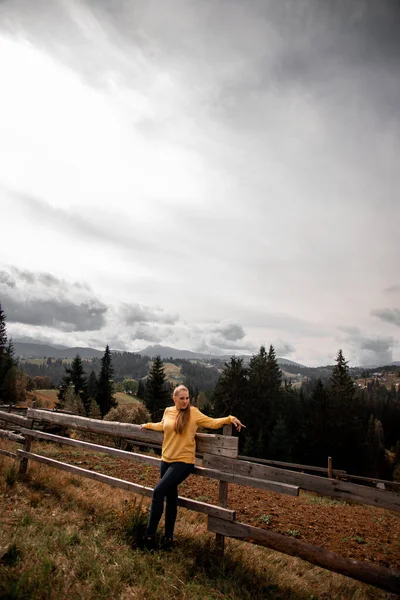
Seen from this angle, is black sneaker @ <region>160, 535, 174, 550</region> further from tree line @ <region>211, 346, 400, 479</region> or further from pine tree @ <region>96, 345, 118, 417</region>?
pine tree @ <region>96, 345, 118, 417</region>

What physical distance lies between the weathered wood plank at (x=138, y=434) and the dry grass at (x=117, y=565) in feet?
4.15

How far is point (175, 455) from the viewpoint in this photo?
16.2ft

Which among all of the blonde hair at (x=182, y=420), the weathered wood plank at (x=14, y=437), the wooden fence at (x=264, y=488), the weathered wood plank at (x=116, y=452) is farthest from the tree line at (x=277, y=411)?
the blonde hair at (x=182, y=420)

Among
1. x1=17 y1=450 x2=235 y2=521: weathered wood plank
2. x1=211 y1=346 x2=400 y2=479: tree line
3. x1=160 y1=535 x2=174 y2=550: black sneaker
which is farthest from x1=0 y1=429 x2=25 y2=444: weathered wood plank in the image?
x1=211 y1=346 x2=400 y2=479: tree line

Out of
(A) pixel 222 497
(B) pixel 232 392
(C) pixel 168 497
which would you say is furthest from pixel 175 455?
(B) pixel 232 392

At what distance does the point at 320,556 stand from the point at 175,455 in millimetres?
2333

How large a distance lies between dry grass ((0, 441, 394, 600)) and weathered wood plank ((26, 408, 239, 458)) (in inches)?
49.8

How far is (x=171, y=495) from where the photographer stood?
16.1ft

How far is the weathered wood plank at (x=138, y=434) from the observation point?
198 inches

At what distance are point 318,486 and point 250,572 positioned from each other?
60.3 inches

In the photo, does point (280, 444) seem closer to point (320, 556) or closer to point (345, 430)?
point (345, 430)

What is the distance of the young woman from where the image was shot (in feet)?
15.6

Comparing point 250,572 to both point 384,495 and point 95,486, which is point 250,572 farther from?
point 95,486

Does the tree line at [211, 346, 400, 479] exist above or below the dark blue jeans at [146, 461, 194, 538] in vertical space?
below
